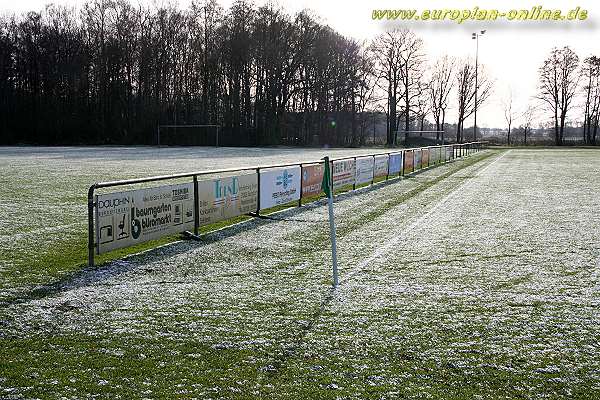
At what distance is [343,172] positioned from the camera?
2017 centimetres

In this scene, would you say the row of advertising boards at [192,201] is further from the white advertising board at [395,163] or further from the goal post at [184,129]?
the goal post at [184,129]

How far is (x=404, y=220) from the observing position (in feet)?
44.9

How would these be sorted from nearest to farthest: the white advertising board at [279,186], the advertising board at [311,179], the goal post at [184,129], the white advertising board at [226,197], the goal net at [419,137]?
the white advertising board at [226,197], the white advertising board at [279,186], the advertising board at [311,179], the goal post at [184,129], the goal net at [419,137]

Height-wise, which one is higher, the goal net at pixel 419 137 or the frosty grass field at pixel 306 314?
the goal net at pixel 419 137

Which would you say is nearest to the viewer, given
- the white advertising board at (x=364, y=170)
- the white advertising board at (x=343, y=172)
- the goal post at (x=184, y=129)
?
the white advertising board at (x=343, y=172)

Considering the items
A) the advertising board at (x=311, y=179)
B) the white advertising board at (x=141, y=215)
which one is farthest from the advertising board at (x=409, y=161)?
the white advertising board at (x=141, y=215)

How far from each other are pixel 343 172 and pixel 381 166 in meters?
4.73

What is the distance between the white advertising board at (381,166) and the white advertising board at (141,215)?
13757mm

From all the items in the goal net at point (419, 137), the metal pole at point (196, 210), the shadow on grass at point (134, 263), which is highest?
the goal net at point (419, 137)

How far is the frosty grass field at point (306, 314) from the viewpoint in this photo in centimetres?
455

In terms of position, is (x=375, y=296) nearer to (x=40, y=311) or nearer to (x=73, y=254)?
(x=40, y=311)

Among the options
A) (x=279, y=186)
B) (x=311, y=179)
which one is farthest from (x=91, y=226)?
(x=311, y=179)

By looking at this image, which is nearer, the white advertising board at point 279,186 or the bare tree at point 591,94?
the white advertising board at point 279,186

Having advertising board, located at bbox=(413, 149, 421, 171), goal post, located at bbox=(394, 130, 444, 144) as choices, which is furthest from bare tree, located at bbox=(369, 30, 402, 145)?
advertising board, located at bbox=(413, 149, 421, 171)
